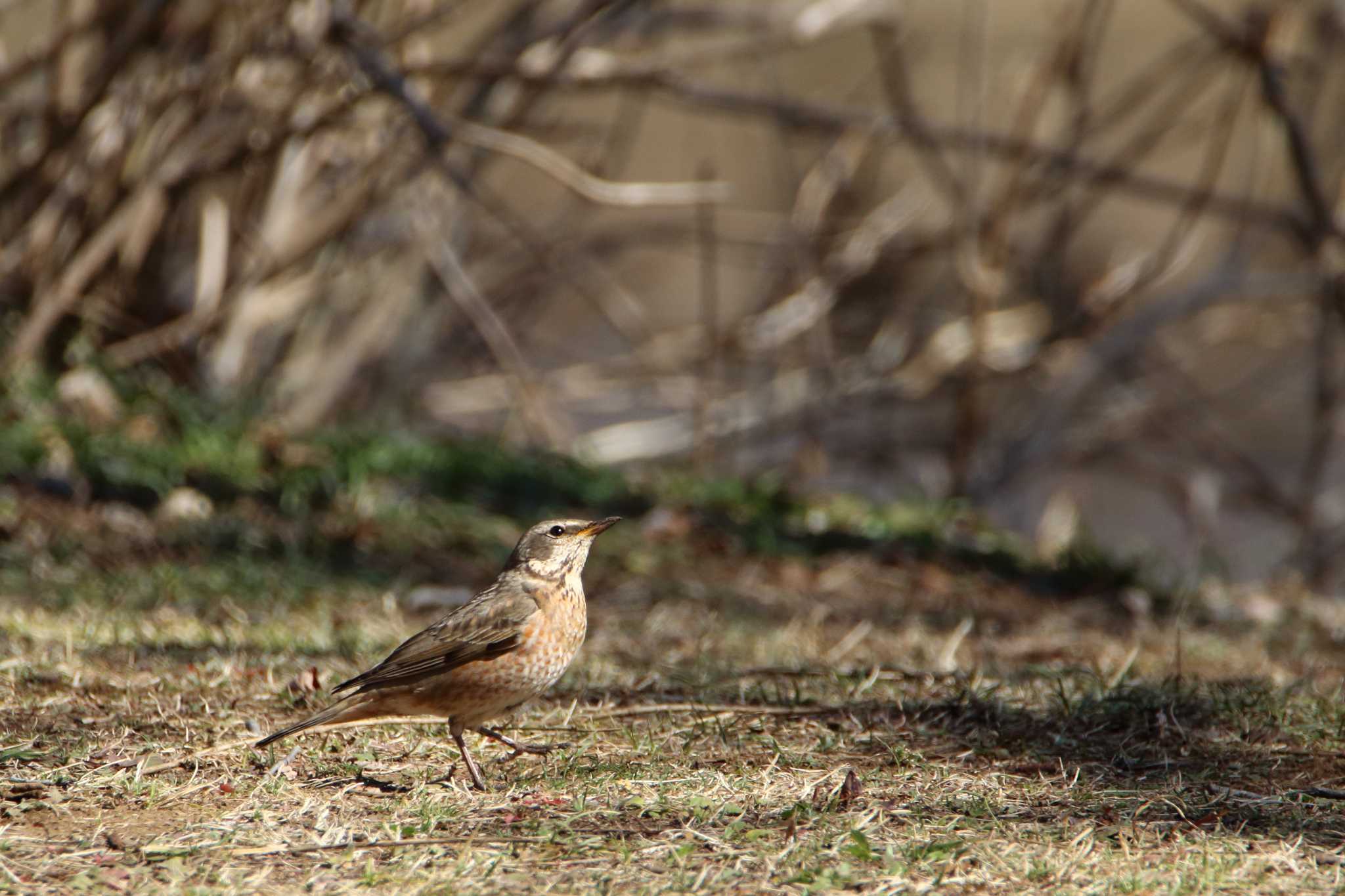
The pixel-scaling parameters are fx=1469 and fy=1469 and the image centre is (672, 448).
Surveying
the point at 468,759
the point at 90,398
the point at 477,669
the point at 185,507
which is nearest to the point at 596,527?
the point at 477,669

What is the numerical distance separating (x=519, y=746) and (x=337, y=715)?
1.59 ft

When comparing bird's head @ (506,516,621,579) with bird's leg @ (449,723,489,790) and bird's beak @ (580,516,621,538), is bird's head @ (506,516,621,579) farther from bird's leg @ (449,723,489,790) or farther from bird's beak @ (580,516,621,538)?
bird's leg @ (449,723,489,790)

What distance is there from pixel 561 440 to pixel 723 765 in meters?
4.65

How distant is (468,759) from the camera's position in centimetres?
354

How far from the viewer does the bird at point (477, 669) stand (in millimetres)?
3652

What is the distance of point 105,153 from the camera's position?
769 cm

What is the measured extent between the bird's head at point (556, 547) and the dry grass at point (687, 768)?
15.7 inches

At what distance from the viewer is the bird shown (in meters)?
3.65

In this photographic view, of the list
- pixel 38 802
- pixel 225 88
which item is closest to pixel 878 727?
pixel 38 802

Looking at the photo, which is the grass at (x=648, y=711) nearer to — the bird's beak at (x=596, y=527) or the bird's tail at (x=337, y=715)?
the bird's tail at (x=337, y=715)

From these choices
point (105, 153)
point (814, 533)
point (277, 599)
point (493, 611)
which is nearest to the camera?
point (493, 611)

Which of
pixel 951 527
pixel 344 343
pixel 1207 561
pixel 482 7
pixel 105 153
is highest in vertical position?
pixel 482 7

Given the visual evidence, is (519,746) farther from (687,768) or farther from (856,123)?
(856,123)

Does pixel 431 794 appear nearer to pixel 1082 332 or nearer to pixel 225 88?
pixel 225 88
